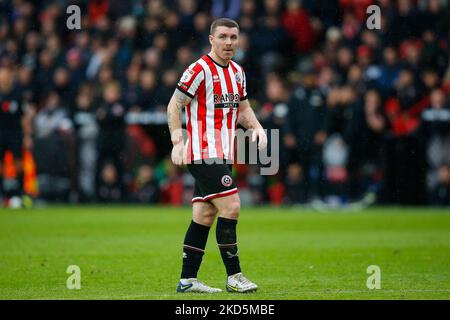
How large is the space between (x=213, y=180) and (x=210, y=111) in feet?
2.03

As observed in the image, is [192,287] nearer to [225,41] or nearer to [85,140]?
[225,41]

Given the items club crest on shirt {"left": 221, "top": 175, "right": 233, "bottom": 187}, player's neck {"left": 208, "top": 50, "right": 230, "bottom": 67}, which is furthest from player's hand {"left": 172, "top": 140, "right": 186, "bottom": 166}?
player's neck {"left": 208, "top": 50, "right": 230, "bottom": 67}

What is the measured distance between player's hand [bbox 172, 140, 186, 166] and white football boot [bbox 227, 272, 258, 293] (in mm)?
1126

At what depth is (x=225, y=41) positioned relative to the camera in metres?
8.69

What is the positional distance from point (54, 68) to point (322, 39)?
613 cm

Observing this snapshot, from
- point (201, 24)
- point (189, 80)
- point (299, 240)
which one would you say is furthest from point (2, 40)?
point (189, 80)

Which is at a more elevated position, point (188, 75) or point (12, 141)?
point (188, 75)

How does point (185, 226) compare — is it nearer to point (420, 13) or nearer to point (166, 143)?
point (166, 143)

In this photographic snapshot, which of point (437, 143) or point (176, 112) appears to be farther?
point (437, 143)

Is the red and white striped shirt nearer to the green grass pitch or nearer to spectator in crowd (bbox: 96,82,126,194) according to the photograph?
the green grass pitch

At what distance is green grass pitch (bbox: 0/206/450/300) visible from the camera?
29.4 ft

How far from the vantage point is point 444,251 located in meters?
12.5

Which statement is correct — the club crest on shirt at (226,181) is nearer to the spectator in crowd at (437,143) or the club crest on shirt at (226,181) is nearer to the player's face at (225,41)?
the player's face at (225,41)

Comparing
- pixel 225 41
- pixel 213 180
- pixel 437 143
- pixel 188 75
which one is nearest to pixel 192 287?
pixel 213 180
